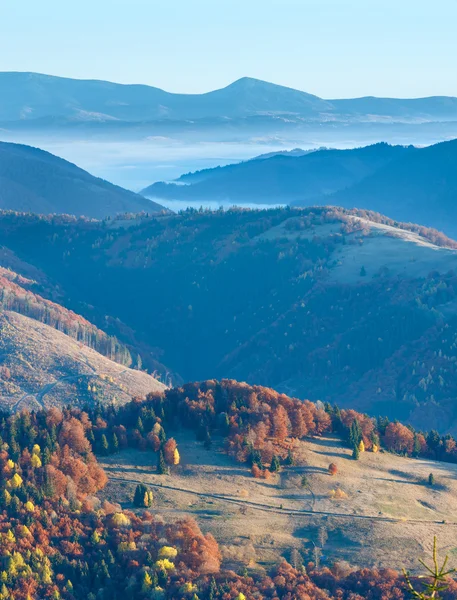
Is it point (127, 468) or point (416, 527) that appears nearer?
point (416, 527)

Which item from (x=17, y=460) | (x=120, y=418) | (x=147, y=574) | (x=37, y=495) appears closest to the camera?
(x=147, y=574)

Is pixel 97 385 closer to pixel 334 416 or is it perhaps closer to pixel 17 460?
pixel 334 416

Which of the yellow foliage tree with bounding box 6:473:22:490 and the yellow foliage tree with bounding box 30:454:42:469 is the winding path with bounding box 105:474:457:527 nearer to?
the yellow foliage tree with bounding box 30:454:42:469

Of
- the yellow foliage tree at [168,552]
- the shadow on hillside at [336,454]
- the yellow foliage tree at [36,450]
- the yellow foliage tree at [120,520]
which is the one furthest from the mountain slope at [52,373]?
the yellow foliage tree at [168,552]

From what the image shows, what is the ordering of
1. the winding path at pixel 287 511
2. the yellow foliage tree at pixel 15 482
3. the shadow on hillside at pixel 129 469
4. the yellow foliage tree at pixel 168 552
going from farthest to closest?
the shadow on hillside at pixel 129 469 < the winding path at pixel 287 511 < the yellow foliage tree at pixel 15 482 < the yellow foliage tree at pixel 168 552

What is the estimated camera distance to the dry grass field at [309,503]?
88.1m

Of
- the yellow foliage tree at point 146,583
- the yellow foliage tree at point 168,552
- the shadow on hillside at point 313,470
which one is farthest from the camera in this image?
the shadow on hillside at point 313,470

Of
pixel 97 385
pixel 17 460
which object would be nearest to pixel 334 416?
pixel 17 460

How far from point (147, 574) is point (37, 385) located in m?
90.9

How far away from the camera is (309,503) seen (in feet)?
319

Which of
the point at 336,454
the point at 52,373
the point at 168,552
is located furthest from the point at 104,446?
the point at 52,373

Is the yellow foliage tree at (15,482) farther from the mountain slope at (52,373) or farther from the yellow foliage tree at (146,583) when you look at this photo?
the mountain slope at (52,373)

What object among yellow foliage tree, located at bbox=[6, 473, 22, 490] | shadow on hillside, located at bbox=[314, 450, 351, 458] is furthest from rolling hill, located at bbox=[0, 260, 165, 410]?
yellow foliage tree, located at bbox=[6, 473, 22, 490]

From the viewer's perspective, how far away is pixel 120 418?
111 meters
